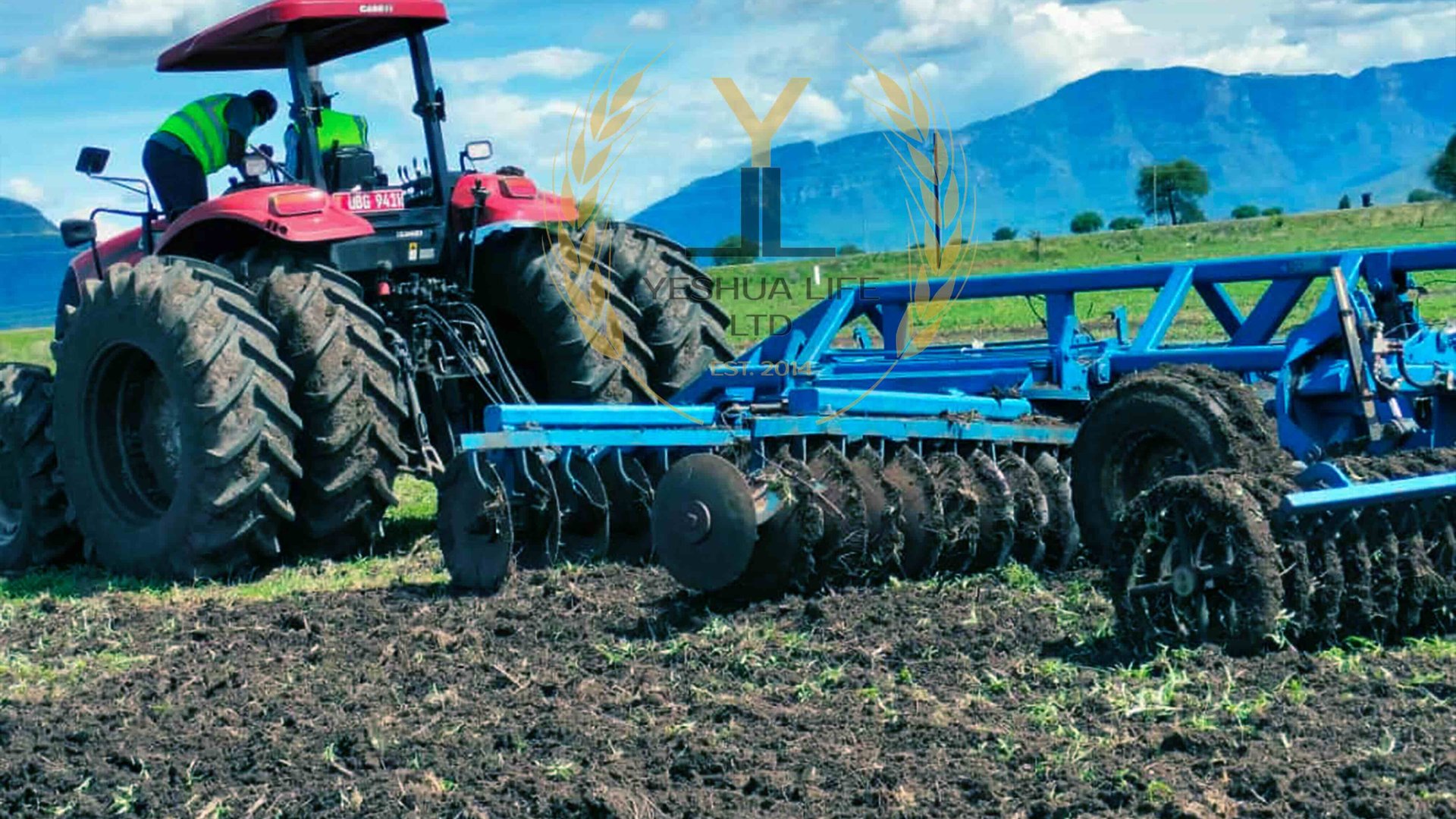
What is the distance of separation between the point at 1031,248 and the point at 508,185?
31.3 m

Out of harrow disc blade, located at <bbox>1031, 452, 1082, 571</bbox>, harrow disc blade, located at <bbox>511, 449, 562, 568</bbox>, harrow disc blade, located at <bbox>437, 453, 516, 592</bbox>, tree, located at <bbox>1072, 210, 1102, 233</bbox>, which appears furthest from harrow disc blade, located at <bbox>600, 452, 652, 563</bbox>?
tree, located at <bbox>1072, 210, 1102, 233</bbox>

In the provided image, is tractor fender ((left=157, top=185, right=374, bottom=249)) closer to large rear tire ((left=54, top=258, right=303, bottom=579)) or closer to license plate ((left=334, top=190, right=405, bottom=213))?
license plate ((left=334, top=190, right=405, bottom=213))

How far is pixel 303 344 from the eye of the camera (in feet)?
23.5

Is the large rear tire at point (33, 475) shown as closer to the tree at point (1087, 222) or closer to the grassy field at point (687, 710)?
the grassy field at point (687, 710)

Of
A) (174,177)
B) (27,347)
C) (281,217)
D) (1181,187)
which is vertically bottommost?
(27,347)

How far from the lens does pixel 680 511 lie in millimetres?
5941

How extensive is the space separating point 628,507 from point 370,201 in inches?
86.9

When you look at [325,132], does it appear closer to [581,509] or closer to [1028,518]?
[581,509]

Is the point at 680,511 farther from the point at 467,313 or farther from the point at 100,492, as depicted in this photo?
the point at 100,492

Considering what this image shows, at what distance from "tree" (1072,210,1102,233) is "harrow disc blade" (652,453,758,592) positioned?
52.1 m

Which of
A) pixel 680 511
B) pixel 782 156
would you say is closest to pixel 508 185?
pixel 782 156

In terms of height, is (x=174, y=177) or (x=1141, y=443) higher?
(x=174, y=177)

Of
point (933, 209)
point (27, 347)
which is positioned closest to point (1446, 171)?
point (27, 347)

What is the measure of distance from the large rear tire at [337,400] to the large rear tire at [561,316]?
0.94 metres
